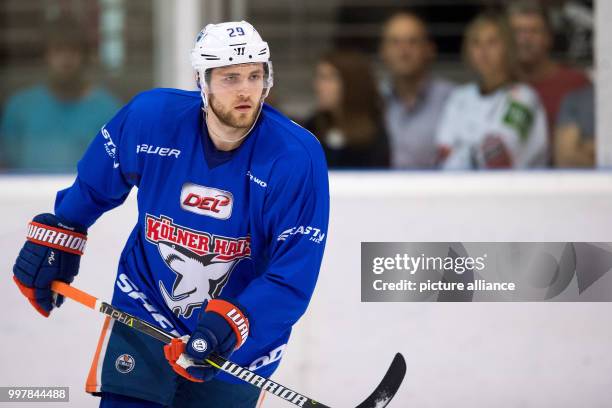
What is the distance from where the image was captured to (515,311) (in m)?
3.26

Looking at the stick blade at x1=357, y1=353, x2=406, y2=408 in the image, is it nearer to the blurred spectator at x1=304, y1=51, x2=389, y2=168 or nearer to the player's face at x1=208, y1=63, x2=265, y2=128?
the blurred spectator at x1=304, y1=51, x2=389, y2=168

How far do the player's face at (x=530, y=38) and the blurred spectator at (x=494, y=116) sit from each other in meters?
0.19

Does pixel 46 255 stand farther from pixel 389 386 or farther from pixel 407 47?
pixel 407 47

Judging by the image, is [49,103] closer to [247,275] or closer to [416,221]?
[416,221]

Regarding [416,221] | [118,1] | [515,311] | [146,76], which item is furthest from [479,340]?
[118,1]

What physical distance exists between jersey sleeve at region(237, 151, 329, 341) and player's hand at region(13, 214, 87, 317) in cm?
50

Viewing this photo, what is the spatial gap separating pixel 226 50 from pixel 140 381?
0.75m

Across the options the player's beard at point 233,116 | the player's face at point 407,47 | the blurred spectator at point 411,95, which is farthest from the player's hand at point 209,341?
the player's face at point 407,47

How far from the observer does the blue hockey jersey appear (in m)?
2.39

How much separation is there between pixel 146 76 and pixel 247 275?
8.90ft

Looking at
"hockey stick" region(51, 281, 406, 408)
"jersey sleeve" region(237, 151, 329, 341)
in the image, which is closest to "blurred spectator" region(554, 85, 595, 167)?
"hockey stick" region(51, 281, 406, 408)

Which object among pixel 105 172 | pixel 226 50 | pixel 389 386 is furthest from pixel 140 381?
pixel 389 386

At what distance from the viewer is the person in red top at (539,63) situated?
4148mm

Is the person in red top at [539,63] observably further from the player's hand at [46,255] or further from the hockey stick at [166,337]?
the player's hand at [46,255]
